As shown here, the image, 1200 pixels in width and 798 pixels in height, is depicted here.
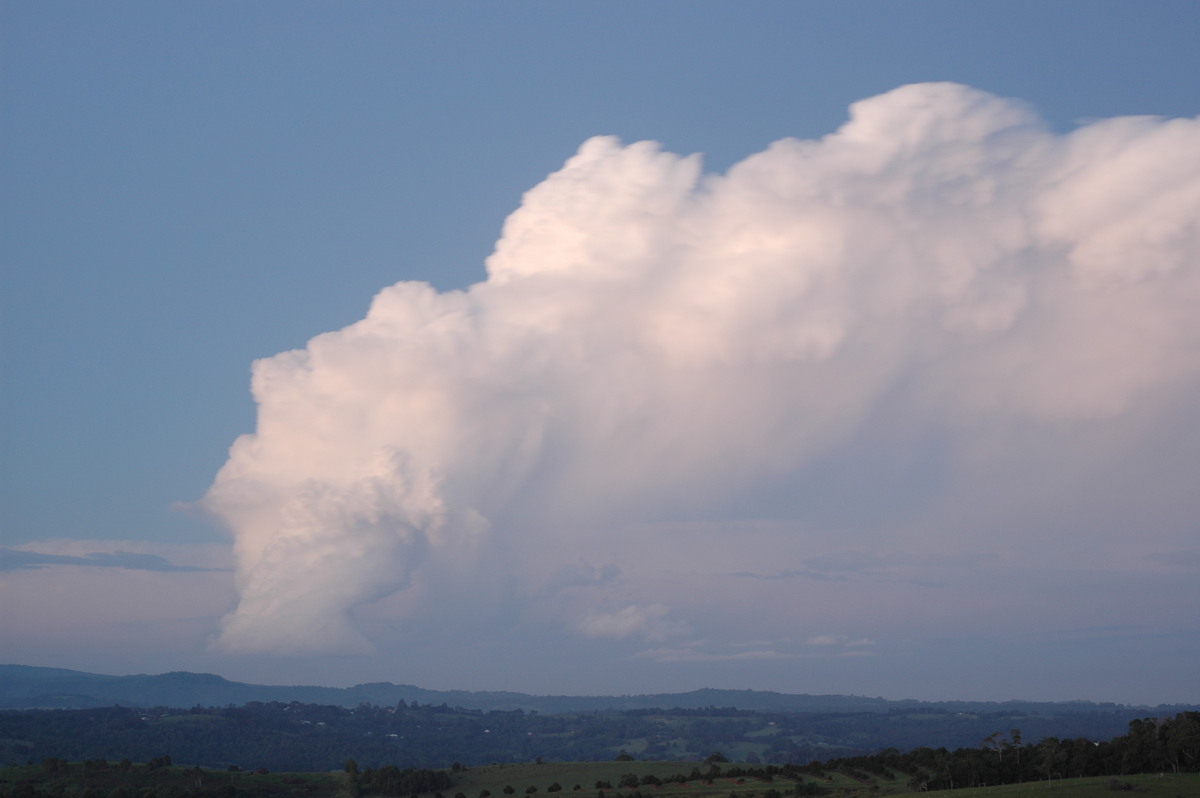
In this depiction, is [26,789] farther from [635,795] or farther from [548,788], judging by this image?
[635,795]

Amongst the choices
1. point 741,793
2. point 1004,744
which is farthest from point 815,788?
point 1004,744

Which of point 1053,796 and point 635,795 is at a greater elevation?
point 1053,796

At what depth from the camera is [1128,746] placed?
13350 centimetres

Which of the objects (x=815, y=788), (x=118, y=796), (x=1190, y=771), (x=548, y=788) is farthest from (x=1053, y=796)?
(x=118, y=796)

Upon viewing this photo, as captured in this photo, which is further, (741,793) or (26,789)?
(26,789)

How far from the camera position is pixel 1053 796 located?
345ft

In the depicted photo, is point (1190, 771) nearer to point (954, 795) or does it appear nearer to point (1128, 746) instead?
point (1128, 746)

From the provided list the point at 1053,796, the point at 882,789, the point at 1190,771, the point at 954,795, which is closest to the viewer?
the point at 1053,796

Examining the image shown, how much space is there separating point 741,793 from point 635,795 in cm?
1862

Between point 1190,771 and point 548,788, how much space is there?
113426 millimetres

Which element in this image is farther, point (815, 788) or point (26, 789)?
point (26, 789)

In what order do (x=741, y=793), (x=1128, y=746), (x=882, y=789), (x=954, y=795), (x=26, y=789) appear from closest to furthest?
(x=954, y=795), (x=1128, y=746), (x=882, y=789), (x=741, y=793), (x=26, y=789)

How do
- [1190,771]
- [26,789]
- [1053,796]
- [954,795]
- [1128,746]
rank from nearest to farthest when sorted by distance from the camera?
[1053,796]
[954,795]
[1190,771]
[1128,746]
[26,789]

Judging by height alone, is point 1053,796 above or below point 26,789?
above
